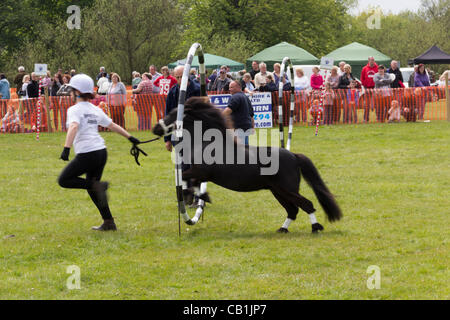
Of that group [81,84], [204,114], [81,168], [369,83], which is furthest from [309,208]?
[369,83]

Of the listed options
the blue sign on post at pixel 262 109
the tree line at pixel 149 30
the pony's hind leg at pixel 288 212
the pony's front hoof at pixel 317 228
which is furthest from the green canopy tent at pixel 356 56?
the pony's front hoof at pixel 317 228

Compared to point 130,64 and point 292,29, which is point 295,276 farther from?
point 292,29

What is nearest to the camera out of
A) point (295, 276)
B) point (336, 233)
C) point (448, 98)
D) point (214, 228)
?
point (295, 276)

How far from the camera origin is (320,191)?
8.55 metres

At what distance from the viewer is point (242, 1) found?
156 ft

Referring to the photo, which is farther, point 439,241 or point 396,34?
point 396,34

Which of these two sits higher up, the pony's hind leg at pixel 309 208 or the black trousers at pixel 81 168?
the black trousers at pixel 81 168

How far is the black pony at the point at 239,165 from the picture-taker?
843 cm

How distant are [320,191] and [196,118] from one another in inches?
71.5

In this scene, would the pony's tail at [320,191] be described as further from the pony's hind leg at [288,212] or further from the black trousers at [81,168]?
the black trousers at [81,168]

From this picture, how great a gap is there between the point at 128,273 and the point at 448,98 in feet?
58.8

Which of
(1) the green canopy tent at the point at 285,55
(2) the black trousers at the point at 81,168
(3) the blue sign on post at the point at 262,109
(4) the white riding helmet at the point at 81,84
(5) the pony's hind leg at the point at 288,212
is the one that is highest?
(1) the green canopy tent at the point at 285,55

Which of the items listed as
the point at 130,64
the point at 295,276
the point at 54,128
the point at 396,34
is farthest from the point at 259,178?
the point at 396,34

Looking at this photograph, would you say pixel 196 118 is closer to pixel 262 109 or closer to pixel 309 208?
pixel 309 208
